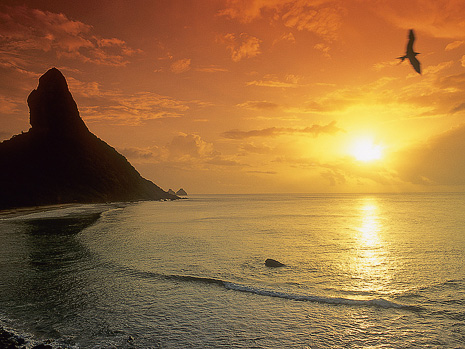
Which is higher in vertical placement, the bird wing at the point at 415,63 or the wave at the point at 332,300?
the bird wing at the point at 415,63

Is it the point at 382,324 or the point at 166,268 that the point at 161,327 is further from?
the point at 166,268

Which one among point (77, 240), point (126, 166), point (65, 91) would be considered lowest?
point (77, 240)

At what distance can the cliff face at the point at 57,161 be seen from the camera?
4508 inches

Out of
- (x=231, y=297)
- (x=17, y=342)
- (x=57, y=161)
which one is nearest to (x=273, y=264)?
(x=231, y=297)

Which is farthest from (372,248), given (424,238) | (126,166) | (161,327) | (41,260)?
(126,166)

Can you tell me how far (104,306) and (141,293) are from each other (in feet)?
7.54

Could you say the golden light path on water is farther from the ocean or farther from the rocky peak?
the rocky peak

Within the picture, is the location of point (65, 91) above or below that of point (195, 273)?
above

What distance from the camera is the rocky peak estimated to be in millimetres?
151125

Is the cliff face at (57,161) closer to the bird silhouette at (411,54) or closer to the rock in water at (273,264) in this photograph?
the rock in water at (273,264)

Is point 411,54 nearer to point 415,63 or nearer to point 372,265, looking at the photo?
point 415,63

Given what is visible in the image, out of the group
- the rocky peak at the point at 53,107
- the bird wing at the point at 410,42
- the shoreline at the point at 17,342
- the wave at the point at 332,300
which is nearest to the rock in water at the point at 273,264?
the wave at the point at 332,300

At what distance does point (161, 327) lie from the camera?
11.9m

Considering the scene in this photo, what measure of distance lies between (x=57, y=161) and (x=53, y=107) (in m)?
36.2
